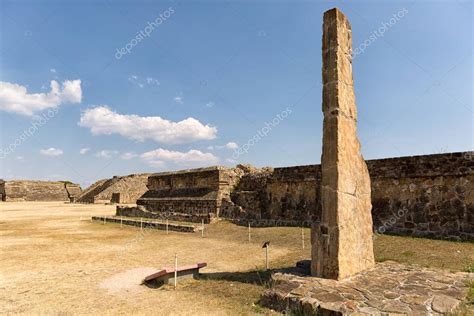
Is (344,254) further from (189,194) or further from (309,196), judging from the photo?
(189,194)

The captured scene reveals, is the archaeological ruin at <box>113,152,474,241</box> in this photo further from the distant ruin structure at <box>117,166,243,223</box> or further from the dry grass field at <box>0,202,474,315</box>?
the dry grass field at <box>0,202,474,315</box>

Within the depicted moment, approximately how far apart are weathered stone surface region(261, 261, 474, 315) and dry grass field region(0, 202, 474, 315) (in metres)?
0.45

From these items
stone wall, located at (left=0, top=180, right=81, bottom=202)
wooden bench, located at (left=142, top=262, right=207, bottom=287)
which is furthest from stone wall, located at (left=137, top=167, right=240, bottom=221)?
stone wall, located at (left=0, top=180, right=81, bottom=202)

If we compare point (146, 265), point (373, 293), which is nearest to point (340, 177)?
point (373, 293)

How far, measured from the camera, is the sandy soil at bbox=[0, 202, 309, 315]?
192 inches

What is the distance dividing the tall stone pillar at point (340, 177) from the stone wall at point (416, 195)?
504 centimetres

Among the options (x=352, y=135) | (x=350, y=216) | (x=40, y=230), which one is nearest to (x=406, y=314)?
(x=350, y=216)

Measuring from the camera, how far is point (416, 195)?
10.4 m

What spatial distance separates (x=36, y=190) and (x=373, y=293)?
49.5 meters

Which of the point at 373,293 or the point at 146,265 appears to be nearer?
the point at 373,293

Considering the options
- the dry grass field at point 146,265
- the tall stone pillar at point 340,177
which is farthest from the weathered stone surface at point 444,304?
Answer: the dry grass field at point 146,265

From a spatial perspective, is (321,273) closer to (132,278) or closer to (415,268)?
(415,268)

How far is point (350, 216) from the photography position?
18.3ft

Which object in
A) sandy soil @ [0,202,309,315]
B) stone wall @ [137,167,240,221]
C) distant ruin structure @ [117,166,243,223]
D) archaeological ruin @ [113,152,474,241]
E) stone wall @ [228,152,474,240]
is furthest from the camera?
stone wall @ [137,167,240,221]
